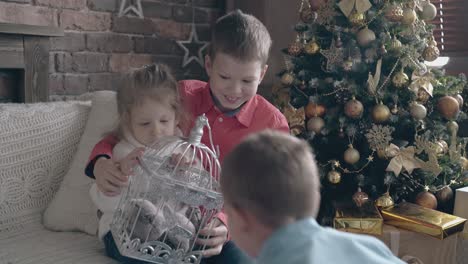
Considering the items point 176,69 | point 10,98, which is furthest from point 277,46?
point 10,98

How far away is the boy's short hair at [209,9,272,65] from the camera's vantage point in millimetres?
1666

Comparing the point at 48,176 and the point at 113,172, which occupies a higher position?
the point at 113,172

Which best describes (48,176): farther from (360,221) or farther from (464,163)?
(464,163)

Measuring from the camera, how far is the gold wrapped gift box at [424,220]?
213 centimetres

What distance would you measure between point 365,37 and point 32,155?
1310 mm

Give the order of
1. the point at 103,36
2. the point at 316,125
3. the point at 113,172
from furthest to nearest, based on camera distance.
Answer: the point at 103,36, the point at 316,125, the point at 113,172

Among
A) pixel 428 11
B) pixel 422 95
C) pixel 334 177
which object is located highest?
pixel 428 11

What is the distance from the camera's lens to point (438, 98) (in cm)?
244

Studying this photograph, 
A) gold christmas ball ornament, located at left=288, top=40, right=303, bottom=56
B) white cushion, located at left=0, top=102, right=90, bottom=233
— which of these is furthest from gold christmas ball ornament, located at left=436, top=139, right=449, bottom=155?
white cushion, located at left=0, top=102, right=90, bottom=233

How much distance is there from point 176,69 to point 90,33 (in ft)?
1.81

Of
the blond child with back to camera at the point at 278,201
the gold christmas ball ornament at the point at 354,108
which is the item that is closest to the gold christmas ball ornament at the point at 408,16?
the gold christmas ball ornament at the point at 354,108

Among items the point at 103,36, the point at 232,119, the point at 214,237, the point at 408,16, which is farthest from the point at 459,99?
the point at 103,36

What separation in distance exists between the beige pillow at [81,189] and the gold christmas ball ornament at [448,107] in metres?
1.30

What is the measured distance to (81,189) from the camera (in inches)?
77.0
